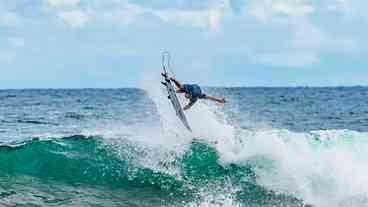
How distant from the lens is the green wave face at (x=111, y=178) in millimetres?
16078

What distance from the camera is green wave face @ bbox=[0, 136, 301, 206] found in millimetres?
16078

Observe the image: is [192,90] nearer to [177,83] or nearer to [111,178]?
[177,83]

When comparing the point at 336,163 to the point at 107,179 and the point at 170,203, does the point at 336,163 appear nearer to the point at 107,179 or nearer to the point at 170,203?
the point at 170,203

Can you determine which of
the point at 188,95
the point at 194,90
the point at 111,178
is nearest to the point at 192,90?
the point at 194,90

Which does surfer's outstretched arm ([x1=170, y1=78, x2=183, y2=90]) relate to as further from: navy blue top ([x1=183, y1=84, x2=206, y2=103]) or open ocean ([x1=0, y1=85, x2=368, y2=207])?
open ocean ([x1=0, y1=85, x2=368, y2=207])

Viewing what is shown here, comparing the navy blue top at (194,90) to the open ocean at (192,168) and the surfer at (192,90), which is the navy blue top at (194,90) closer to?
the surfer at (192,90)

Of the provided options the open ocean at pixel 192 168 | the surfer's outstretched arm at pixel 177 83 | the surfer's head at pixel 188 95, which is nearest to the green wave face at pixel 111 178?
the open ocean at pixel 192 168

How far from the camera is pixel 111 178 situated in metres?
18.1

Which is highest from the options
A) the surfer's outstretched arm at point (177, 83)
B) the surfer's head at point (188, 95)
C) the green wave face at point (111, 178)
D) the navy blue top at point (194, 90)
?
the surfer's outstretched arm at point (177, 83)

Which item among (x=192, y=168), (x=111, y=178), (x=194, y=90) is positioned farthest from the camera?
(x=192, y=168)

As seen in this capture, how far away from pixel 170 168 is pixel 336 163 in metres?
4.87

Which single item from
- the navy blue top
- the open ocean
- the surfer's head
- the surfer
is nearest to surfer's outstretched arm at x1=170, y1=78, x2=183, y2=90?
the surfer

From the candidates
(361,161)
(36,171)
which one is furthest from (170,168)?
(361,161)

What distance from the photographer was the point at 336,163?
17.6 meters
